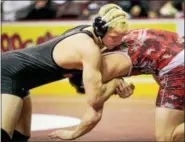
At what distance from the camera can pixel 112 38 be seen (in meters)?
3.78

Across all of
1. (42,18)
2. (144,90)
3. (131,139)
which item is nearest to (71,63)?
(131,139)

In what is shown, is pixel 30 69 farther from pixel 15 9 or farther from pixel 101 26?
pixel 15 9

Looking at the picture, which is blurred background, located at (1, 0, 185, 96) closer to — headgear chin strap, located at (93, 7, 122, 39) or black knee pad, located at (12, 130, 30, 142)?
black knee pad, located at (12, 130, 30, 142)

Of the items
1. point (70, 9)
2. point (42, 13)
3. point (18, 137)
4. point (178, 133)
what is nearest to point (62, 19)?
point (42, 13)

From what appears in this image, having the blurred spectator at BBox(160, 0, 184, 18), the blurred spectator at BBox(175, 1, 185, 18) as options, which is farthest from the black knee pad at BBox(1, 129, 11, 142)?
the blurred spectator at BBox(160, 0, 184, 18)

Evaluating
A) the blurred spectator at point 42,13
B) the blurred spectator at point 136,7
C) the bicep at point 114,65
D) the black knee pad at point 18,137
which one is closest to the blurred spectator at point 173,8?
the blurred spectator at point 136,7

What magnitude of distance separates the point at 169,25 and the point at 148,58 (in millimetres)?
4141

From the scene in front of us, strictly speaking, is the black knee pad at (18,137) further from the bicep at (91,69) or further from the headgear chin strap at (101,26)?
the headgear chin strap at (101,26)

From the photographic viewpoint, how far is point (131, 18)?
812cm

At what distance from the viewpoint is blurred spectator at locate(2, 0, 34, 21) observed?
29.0ft

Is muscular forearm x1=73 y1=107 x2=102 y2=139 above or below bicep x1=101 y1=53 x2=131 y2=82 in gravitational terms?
below

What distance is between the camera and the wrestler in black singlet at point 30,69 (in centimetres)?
394

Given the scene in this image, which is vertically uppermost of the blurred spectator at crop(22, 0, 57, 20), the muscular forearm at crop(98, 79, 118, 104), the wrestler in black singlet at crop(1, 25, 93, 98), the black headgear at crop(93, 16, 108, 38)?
the black headgear at crop(93, 16, 108, 38)

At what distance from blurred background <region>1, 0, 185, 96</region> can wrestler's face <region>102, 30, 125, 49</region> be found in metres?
3.96
